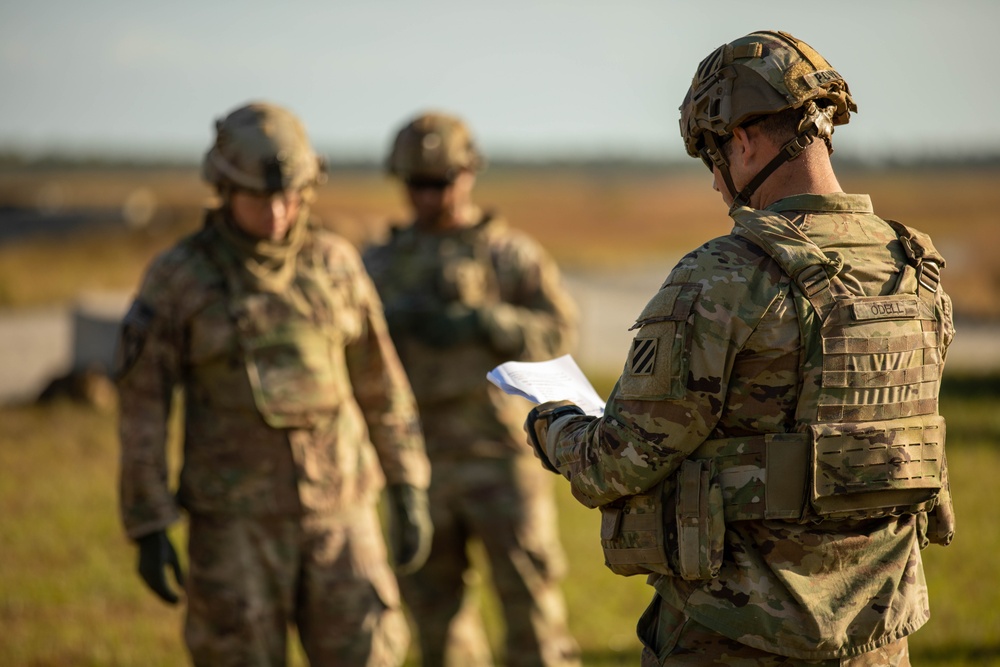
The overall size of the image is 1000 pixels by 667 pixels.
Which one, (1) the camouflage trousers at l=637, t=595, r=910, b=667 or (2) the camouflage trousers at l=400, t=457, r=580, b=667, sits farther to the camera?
(2) the camouflage trousers at l=400, t=457, r=580, b=667

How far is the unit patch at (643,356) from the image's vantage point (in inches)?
107

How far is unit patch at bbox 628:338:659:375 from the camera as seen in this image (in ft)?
8.88

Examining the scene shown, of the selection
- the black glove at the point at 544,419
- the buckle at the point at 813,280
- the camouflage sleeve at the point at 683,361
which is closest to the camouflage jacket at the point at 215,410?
the black glove at the point at 544,419

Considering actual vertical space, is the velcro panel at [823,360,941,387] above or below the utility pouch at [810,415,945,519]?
above

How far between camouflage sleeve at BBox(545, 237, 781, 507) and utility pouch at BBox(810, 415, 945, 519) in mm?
266

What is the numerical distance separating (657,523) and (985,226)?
6362 centimetres

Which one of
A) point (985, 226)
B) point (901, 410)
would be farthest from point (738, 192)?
point (985, 226)

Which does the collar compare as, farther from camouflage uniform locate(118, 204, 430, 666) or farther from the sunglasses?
the sunglasses

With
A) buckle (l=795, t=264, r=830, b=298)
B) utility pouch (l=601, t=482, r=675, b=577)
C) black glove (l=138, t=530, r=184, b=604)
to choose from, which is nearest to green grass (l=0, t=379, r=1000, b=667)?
black glove (l=138, t=530, r=184, b=604)

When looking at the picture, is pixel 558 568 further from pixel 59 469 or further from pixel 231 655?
pixel 59 469

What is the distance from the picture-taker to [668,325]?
2.70 m

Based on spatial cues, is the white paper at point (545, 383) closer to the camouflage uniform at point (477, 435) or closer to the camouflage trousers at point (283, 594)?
the camouflage trousers at point (283, 594)

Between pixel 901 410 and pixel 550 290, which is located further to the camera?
pixel 550 290

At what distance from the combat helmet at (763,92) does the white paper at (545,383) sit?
684 mm
